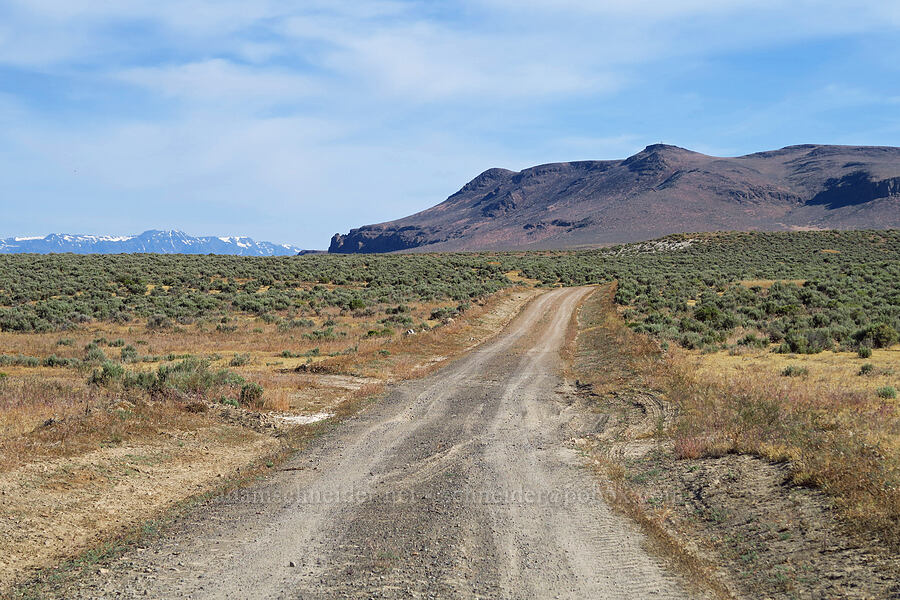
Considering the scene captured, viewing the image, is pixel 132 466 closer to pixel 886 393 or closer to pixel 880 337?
pixel 886 393

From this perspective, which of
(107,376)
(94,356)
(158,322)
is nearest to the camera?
(107,376)

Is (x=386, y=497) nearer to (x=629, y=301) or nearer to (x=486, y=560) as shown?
(x=486, y=560)

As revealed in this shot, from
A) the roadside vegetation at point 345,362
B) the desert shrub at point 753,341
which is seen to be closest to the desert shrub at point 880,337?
the roadside vegetation at point 345,362

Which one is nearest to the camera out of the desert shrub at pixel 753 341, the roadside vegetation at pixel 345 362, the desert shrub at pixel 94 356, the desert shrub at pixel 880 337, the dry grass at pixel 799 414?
the dry grass at pixel 799 414

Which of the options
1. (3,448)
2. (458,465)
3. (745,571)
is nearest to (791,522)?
(745,571)

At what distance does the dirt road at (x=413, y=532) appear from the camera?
20.2 ft

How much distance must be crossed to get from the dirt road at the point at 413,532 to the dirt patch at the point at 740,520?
613 mm

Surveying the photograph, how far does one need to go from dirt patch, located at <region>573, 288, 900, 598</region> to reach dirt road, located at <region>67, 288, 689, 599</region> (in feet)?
2.01

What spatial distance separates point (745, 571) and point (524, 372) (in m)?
14.8

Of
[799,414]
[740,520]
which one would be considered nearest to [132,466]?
[740,520]

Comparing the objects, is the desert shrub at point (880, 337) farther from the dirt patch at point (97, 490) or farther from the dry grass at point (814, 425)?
the dirt patch at point (97, 490)

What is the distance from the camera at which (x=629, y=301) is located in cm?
4362

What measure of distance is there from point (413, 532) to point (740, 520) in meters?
4.35

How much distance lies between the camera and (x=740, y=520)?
7.41 metres
